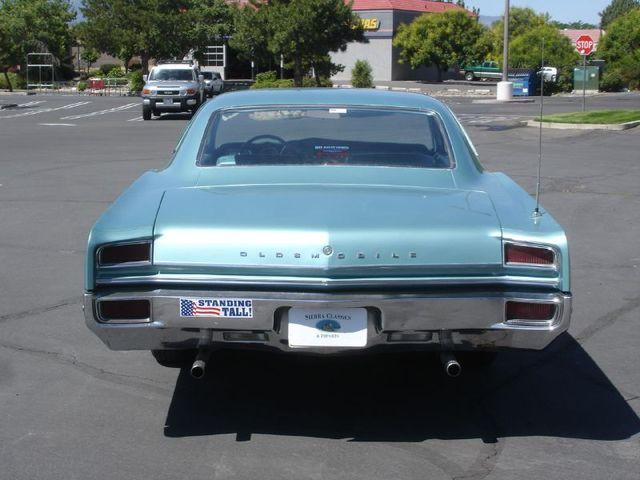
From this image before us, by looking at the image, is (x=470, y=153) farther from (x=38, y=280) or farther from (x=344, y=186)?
(x=38, y=280)

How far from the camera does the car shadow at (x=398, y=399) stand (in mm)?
4684

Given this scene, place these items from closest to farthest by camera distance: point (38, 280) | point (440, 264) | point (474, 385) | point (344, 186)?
point (440, 264), point (344, 186), point (474, 385), point (38, 280)

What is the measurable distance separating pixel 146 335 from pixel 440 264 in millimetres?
1336

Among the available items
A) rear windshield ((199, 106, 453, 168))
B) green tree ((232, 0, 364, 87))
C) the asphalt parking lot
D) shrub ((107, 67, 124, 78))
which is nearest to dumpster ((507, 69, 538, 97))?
green tree ((232, 0, 364, 87))

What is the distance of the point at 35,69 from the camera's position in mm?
66375

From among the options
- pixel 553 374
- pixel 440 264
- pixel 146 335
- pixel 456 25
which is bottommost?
pixel 553 374

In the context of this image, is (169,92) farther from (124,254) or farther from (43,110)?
(124,254)

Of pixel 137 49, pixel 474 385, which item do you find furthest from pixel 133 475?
pixel 137 49

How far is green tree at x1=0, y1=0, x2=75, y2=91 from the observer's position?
63.9 meters

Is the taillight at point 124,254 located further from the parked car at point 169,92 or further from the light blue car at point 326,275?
the parked car at point 169,92

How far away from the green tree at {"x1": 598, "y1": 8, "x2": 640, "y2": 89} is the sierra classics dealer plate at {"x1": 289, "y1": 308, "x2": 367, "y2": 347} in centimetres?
5621

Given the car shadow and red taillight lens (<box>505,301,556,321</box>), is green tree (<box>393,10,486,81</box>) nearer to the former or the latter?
the car shadow

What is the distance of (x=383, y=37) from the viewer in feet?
231

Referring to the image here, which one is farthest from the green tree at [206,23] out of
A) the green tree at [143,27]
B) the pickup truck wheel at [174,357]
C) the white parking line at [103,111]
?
the pickup truck wheel at [174,357]
